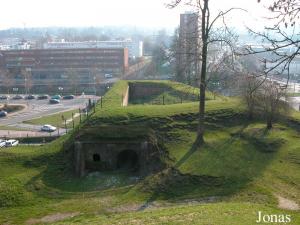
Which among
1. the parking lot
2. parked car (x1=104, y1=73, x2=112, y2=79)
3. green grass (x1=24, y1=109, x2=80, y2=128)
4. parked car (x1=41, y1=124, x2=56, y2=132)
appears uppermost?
parked car (x1=104, y1=73, x2=112, y2=79)

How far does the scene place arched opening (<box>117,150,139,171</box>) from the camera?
19.7 metres

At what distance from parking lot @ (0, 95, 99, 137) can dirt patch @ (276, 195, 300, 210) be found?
28.1 m

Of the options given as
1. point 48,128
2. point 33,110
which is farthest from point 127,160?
point 33,110

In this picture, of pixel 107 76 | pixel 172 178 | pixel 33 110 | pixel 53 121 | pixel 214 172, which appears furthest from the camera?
pixel 107 76

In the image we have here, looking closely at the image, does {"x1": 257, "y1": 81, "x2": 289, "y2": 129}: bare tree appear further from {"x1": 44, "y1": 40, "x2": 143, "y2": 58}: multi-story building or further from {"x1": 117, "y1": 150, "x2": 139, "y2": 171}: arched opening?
{"x1": 44, "y1": 40, "x2": 143, "y2": 58}: multi-story building

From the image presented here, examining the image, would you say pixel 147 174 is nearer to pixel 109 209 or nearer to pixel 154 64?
pixel 109 209

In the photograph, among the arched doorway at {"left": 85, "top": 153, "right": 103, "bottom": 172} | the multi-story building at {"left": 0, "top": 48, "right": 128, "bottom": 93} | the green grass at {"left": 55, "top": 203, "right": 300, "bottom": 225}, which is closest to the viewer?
the green grass at {"left": 55, "top": 203, "right": 300, "bottom": 225}

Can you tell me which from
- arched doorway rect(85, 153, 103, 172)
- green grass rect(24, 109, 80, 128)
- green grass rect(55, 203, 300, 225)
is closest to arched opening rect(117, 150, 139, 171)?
arched doorway rect(85, 153, 103, 172)

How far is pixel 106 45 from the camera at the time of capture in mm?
135375

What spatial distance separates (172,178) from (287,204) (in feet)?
15.9

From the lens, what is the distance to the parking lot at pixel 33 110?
1630 inches

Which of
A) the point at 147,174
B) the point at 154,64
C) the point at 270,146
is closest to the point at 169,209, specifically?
the point at 147,174

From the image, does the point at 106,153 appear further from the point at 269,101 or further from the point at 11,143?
the point at 11,143

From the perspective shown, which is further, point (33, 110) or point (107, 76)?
point (107, 76)
